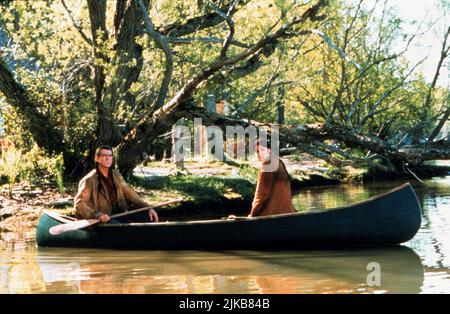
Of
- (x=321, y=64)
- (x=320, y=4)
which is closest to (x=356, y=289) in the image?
(x=320, y=4)

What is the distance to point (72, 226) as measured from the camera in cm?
1050

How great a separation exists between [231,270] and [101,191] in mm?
2591

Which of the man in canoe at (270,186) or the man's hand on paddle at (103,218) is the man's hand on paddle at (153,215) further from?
the man in canoe at (270,186)

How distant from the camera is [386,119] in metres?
23.1

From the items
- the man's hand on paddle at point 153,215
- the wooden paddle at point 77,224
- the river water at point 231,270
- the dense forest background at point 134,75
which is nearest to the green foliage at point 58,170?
the dense forest background at point 134,75

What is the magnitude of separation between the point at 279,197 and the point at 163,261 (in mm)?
1801

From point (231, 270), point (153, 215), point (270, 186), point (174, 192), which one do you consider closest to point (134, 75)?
point (174, 192)

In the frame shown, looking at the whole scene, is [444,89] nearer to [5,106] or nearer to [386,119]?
[386,119]

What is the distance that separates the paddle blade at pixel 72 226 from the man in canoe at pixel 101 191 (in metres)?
0.09

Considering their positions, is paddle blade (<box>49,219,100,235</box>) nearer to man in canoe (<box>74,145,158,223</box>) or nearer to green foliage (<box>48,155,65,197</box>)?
man in canoe (<box>74,145,158,223</box>)

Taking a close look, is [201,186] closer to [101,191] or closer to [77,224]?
[101,191]

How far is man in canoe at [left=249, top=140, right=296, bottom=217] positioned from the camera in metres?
9.95

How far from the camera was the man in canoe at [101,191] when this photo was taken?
10.3 metres
